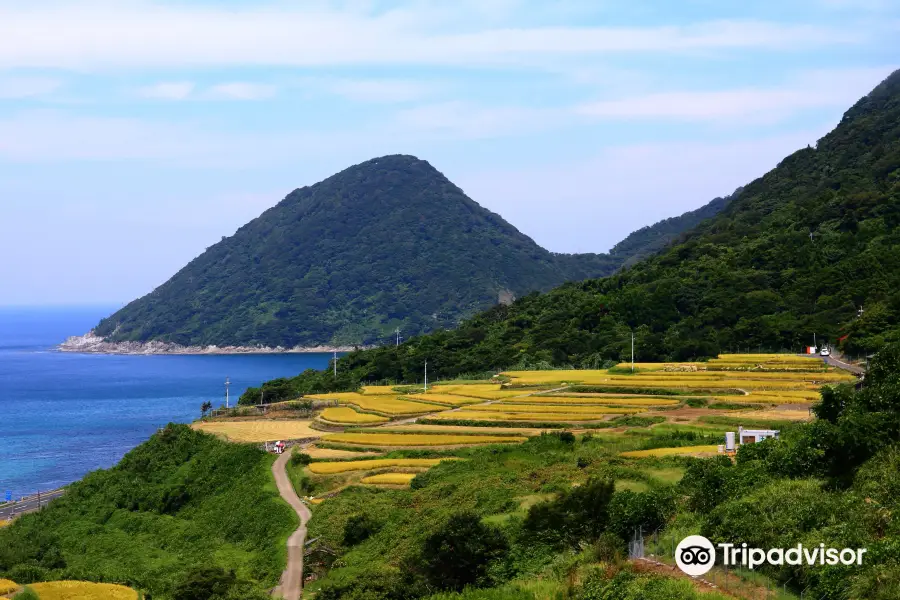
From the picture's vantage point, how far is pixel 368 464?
37750 mm

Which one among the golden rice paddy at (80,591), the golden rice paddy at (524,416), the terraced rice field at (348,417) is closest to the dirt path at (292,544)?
the golden rice paddy at (80,591)

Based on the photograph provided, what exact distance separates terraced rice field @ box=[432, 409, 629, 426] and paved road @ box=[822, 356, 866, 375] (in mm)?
13548

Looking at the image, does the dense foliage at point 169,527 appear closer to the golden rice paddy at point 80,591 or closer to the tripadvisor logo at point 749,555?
the golden rice paddy at point 80,591

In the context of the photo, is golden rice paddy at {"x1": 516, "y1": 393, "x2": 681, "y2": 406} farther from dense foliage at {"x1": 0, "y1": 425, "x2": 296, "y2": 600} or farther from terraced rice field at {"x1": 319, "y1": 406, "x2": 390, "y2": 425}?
dense foliage at {"x1": 0, "y1": 425, "x2": 296, "y2": 600}

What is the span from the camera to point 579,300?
89.4 metres

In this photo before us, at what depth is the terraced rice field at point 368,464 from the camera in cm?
3672

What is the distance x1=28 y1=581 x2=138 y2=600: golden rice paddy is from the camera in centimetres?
2441

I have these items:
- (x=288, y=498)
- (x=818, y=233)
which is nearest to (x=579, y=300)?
(x=818, y=233)

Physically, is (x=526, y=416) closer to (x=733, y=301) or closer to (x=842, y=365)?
(x=842, y=365)

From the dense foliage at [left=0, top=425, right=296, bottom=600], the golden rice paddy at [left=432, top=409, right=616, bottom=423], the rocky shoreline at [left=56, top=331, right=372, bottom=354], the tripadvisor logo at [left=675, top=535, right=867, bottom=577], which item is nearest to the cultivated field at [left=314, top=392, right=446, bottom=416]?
the golden rice paddy at [left=432, top=409, right=616, bottom=423]

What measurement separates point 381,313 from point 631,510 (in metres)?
179

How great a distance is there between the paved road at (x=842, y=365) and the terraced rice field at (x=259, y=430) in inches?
1077

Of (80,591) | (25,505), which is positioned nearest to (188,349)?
(25,505)

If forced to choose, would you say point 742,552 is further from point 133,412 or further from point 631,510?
point 133,412
